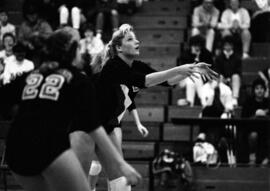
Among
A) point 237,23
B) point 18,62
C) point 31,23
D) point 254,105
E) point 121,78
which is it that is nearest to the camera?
→ point 121,78

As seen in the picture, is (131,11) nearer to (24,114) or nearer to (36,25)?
(36,25)

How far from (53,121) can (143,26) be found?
10239mm

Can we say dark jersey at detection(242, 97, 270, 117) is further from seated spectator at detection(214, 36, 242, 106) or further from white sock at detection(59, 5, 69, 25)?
white sock at detection(59, 5, 69, 25)

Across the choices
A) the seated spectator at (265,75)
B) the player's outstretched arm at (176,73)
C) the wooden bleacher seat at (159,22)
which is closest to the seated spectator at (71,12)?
the wooden bleacher seat at (159,22)

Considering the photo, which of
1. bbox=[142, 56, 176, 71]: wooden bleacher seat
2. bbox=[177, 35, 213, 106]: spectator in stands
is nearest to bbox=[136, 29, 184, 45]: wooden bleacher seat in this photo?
bbox=[142, 56, 176, 71]: wooden bleacher seat

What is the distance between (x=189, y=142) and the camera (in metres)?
11.5

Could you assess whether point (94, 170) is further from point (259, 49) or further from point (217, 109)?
point (259, 49)

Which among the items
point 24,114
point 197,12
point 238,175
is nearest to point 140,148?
point 238,175

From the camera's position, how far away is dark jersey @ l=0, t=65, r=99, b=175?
4.34 m

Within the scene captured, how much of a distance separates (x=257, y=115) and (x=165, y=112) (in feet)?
5.85

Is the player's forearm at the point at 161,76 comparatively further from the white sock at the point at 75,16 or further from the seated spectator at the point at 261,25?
the white sock at the point at 75,16

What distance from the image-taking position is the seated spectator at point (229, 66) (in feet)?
40.8

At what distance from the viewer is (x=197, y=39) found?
12.4 meters

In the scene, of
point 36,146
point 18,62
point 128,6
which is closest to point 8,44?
point 18,62
